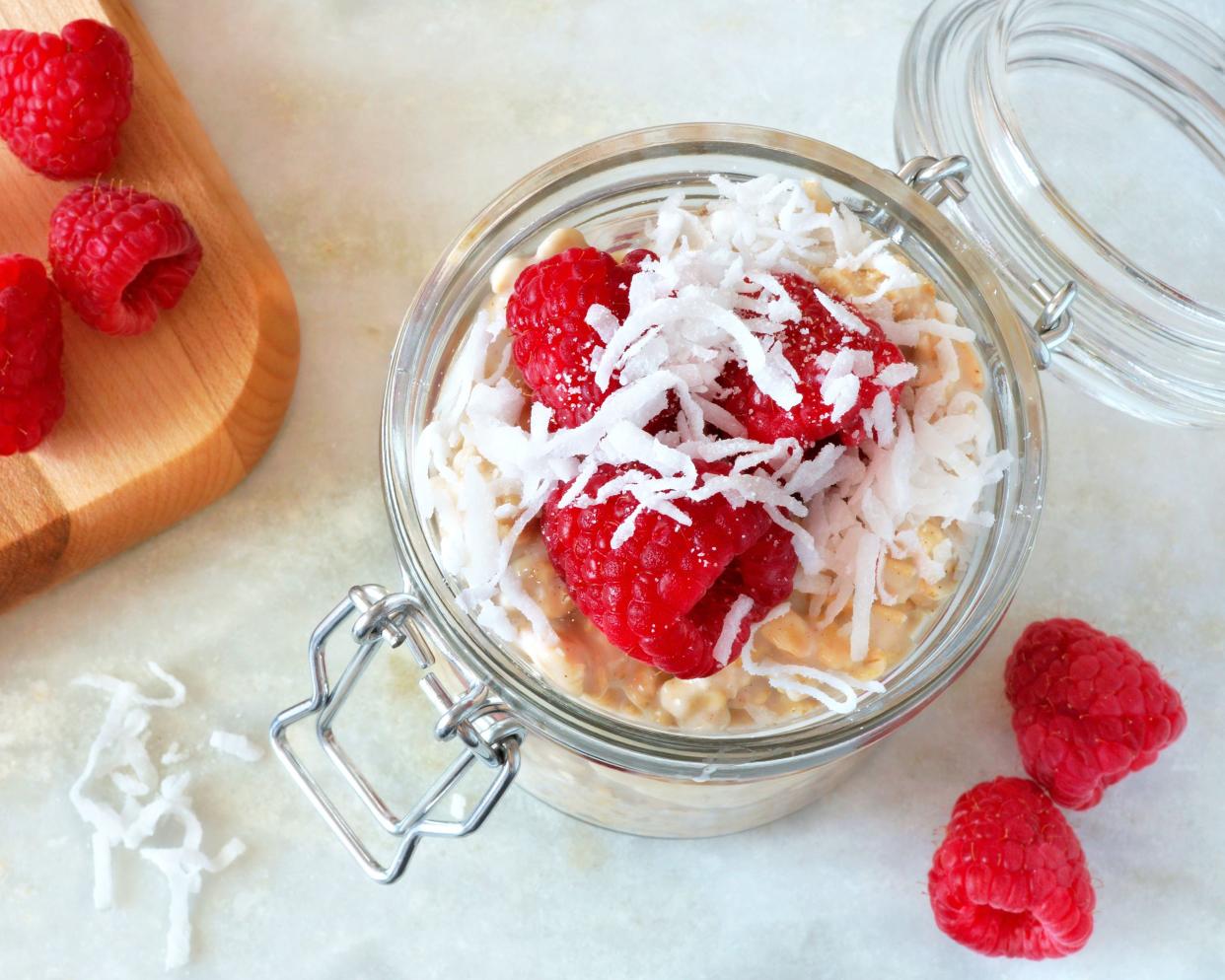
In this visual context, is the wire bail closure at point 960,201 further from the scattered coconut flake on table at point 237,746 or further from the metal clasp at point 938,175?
the scattered coconut flake on table at point 237,746

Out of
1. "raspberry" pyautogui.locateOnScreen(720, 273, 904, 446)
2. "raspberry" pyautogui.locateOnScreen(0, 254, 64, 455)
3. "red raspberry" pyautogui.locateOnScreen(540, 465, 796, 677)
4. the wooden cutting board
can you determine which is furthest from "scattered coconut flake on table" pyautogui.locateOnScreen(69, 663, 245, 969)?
"raspberry" pyautogui.locateOnScreen(720, 273, 904, 446)

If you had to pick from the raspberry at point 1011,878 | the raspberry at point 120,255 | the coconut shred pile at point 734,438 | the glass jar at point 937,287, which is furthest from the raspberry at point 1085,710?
the raspberry at point 120,255

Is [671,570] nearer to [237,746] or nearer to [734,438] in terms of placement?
[734,438]

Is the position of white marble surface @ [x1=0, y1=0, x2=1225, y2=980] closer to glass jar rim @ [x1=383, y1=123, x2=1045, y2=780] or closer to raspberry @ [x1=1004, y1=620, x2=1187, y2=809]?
A: raspberry @ [x1=1004, y1=620, x2=1187, y2=809]

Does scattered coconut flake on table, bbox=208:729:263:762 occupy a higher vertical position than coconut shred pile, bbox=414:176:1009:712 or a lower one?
lower

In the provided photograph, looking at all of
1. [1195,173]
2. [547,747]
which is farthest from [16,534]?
[1195,173]

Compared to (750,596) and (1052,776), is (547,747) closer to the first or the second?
(750,596)
